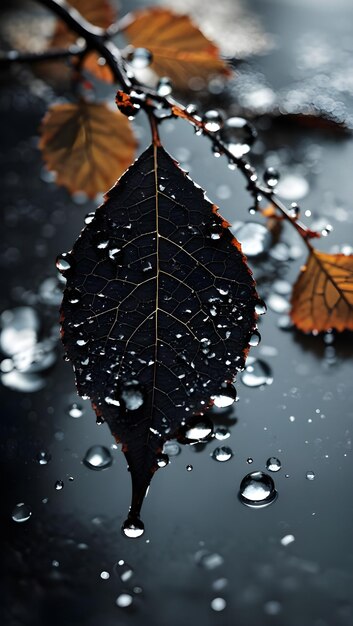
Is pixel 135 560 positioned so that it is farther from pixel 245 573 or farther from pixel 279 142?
pixel 279 142

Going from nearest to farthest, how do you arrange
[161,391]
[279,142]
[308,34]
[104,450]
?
[161,391], [104,450], [279,142], [308,34]

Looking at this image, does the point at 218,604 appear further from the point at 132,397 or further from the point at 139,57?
the point at 139,57

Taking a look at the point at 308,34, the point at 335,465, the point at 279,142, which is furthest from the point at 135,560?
the point at 308,34

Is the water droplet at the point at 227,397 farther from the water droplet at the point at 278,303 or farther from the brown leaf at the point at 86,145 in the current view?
the brown leaf at the point at 86,145

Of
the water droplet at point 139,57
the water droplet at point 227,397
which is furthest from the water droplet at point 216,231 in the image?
the water droplet at point 139,57

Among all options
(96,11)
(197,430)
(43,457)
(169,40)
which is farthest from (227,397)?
(96,11)

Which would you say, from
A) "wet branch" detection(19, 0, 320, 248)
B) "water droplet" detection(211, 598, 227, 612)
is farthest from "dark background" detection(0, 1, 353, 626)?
"wet branch" detection(19, 0, 320, 248)

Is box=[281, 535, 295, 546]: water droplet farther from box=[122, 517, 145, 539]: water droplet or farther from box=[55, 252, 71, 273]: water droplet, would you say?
box=[55, 252, 71, 273]: water droplet

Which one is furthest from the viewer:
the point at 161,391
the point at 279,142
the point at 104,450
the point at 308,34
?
the point at 308,34
